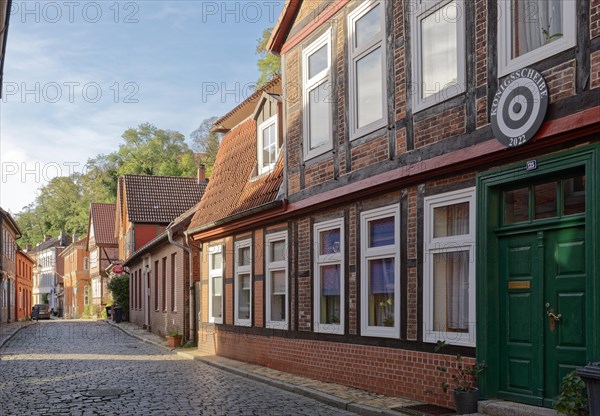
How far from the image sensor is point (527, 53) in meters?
8.44

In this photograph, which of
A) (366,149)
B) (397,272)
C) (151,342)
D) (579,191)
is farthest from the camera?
(151,342)

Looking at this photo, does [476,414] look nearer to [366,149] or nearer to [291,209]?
[366,149]

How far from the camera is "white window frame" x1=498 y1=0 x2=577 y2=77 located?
25.5ft

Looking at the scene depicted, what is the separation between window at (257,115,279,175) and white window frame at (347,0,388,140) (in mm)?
4426

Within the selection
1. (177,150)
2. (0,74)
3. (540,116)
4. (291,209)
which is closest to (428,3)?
(540,116)

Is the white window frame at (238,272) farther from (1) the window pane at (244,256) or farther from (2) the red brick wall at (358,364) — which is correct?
(2) the red brick wall at (358,364)

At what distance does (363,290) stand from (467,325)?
2.64 metres

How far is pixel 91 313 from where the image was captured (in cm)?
6053

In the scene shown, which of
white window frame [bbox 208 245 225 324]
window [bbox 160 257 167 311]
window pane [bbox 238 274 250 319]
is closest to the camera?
window pane [bbox 238 274 250 319]

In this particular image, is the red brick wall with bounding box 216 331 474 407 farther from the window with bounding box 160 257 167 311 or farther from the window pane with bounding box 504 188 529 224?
the window with bounding box 160 257 167 311

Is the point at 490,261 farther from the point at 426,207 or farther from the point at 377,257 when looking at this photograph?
the point at 377,257

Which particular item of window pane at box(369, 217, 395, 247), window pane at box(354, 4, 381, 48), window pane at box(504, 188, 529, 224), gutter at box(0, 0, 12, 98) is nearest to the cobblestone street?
window pane at box(369, 217, 395, 247)

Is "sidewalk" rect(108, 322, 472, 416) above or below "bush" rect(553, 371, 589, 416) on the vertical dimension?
below

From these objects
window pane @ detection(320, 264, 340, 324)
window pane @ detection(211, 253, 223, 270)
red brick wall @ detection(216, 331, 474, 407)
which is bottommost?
red brick wall @ detection(216, 331, 474, 407)
